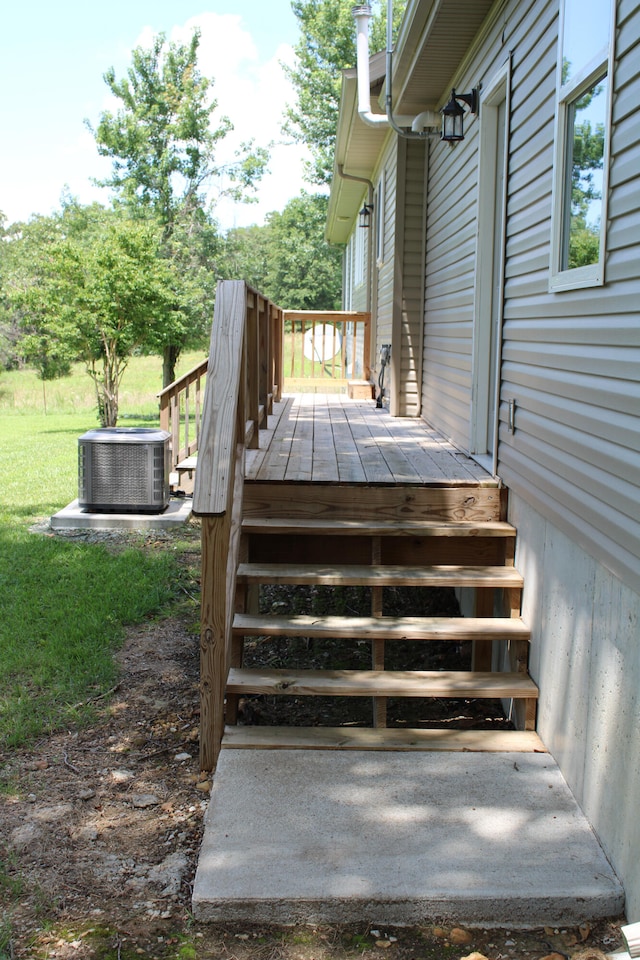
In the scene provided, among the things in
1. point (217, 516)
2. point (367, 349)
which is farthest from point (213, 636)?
point (367, 349)

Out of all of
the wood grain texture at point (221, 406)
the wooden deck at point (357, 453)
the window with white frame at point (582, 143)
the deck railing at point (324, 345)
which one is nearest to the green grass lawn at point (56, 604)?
the wooden deck at point (357, 453)

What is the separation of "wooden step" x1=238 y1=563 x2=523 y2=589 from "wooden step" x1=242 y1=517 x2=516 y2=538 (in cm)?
16

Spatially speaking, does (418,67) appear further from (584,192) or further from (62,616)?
(62,616)

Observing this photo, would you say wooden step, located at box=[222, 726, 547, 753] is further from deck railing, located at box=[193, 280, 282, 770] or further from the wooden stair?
deck railing, located at box=[193, 280, 282, 770]

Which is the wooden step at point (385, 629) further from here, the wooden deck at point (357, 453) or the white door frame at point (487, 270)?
the white door frame at point (487, 270)

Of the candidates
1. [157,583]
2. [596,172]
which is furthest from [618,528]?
[157,583]

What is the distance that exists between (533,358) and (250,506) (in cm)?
153

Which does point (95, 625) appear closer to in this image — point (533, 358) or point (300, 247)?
point (533, 358)

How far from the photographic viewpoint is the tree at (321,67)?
2952cm

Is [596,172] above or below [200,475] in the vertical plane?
above

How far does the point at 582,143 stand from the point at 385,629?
2.05 metres

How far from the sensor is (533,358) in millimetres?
3803

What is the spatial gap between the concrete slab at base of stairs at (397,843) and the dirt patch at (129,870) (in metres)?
0.06


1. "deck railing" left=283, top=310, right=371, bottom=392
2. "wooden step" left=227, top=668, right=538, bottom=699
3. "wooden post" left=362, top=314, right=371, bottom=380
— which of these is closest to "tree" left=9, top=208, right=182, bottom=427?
"deck railing" left=283, top=310, right=371, bottom=392
